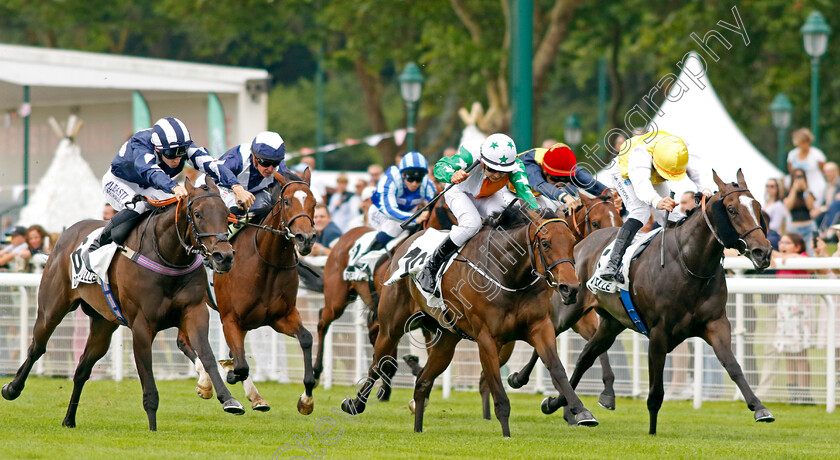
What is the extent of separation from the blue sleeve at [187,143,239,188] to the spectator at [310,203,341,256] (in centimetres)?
447

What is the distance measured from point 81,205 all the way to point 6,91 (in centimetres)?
270

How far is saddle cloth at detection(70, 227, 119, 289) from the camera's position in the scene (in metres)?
8.51

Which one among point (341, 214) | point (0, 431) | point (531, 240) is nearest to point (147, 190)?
point (0, 431)

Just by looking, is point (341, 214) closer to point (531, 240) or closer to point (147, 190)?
point (147, 190)

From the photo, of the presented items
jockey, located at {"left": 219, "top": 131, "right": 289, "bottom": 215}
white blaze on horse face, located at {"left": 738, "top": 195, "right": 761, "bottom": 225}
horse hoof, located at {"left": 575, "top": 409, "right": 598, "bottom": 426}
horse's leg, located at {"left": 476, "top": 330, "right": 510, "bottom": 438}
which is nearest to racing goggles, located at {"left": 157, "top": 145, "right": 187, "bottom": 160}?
jockey, located at {"left": 219, "top": 131, "right": 289, "bottom": 215}

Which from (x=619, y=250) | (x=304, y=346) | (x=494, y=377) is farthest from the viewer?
(x=304, y=346)

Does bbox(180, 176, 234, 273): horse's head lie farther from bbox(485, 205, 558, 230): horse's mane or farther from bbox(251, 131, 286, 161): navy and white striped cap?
bbox(485, 205, 558, 230): horse's mane

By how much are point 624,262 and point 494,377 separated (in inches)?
60.0

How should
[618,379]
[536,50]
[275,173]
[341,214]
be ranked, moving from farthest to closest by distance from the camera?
[536,50] < [341,214] < [618,379] < [275,173]

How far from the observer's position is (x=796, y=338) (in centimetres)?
1075

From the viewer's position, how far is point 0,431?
823 cm

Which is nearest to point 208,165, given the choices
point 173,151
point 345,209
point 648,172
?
point 173,151

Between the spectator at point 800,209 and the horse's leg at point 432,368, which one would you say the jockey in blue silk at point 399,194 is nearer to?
the horse's leg at point 432,368

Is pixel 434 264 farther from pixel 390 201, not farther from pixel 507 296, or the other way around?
pixel 390 201
